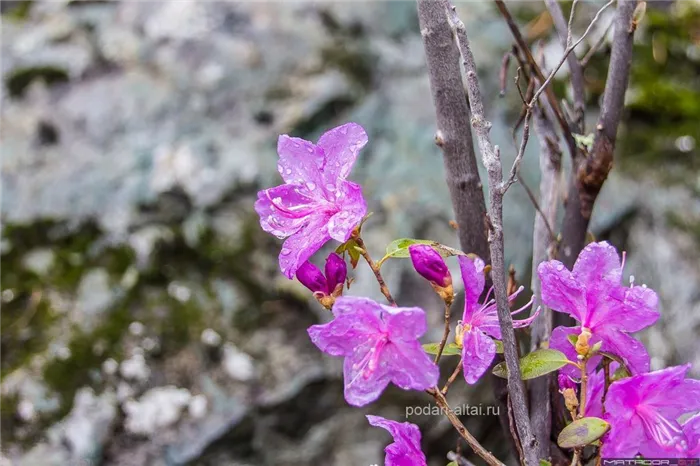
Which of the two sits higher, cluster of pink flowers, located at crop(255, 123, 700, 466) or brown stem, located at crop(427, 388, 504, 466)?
cluster of pink flowers, located at crop(255, 123, 700, 466)

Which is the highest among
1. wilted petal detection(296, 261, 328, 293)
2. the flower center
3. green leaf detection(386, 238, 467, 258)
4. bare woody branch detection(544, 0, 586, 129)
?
bare woody branch detection(544, 0, 586, 129)

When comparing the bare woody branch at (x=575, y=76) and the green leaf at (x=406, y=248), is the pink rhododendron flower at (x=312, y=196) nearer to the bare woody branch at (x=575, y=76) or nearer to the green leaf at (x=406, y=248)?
the green leaf at (x=406, y=248)

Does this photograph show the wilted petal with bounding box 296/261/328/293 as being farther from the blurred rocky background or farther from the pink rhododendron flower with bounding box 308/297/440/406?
the blurred rocky background

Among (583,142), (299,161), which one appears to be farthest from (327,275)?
A: (583,142)

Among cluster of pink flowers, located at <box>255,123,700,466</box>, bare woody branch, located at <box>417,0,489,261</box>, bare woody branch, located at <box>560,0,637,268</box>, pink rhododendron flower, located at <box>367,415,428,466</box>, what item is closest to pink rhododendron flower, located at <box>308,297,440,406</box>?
cluster of pink flowers, located at <box>255,123,700,466</box>

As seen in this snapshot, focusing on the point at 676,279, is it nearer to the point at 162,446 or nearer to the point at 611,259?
the point at 611,259

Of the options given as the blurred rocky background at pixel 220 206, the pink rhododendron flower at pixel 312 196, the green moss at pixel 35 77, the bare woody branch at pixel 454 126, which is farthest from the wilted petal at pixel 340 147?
the green moss at pixel 35 77

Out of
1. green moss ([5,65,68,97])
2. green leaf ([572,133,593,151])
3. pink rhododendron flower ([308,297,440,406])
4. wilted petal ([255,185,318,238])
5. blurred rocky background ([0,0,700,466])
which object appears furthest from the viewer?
green moss ([5,65,68,97])
